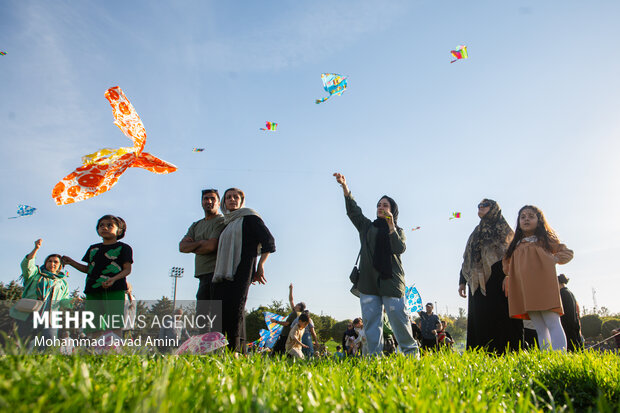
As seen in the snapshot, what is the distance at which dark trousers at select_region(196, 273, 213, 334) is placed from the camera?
4.25 meters

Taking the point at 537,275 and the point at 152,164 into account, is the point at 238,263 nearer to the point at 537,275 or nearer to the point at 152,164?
the point at 152,164

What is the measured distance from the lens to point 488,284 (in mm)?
5668

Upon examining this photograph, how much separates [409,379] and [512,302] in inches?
129

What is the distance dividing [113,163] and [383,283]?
368cm

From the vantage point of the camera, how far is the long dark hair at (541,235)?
5168 mm

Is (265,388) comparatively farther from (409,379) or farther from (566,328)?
(566,328)

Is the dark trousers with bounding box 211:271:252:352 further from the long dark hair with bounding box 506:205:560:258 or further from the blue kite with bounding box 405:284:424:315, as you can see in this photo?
the blue kite with bounding box 405:284:424:315

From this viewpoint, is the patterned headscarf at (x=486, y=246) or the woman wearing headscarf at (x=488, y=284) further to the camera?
the patterned headscarf at (x=486, y=246)

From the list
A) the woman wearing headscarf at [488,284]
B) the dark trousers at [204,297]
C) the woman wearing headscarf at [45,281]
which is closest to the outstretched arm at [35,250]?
the woman wearing headscarf at [45,281]

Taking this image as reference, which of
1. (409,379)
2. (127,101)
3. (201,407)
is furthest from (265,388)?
(127,101)

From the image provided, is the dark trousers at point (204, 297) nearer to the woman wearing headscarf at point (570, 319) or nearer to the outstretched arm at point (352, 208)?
the outstretched arm at point (352, 208)

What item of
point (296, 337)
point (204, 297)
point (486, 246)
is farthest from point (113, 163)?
point (486, 246)

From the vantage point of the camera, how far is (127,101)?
18.6 feet

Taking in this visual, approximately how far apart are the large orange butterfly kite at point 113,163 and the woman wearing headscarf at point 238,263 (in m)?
1.52
